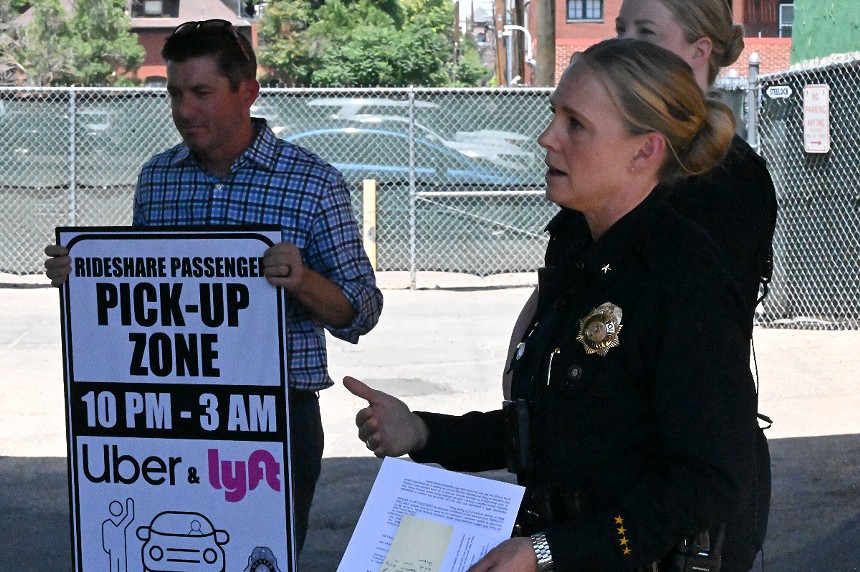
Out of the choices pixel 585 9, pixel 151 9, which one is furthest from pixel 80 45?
pixel 585 9

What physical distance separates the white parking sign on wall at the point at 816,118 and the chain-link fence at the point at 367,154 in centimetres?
342

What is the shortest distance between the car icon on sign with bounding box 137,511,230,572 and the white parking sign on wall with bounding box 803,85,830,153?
7.81 metres

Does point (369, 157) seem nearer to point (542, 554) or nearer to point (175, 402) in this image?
point (175, 402)

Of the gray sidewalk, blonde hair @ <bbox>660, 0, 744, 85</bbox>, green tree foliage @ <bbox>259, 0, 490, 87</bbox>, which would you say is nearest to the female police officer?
blonde hair @ <bbox>660, 0, 744, 85</bbox>

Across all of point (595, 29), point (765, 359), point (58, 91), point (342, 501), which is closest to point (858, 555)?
point (342, 501)

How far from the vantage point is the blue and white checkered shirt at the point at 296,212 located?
3.60 metres

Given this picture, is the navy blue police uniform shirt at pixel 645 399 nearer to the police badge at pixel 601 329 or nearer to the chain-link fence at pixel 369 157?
the police badge at pixel 601 329

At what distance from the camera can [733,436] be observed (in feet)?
6.63

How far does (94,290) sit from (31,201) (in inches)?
397

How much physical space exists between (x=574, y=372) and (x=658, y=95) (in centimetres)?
51

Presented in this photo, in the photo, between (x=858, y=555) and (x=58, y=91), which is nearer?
(x=858, y=555)

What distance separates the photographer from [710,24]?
3086 mm

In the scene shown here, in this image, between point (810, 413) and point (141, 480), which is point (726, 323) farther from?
point (810, 413)

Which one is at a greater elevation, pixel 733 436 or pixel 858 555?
pixel 733 436
